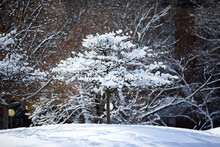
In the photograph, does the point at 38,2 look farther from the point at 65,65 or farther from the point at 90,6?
the point at 65,65

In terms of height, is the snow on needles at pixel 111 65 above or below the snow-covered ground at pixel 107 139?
above

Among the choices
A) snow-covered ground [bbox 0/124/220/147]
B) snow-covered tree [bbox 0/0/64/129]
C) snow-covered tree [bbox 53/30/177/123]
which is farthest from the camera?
snow-covered tree [bbox 0/0/64/129]

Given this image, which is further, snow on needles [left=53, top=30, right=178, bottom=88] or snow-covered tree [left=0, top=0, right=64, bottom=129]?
snow-covered tree [left=0, top=0, right=64, bottom=129]

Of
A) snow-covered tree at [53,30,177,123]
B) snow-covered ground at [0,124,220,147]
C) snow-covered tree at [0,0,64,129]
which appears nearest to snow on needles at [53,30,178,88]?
snow-covered tree at [53,30,177,123]

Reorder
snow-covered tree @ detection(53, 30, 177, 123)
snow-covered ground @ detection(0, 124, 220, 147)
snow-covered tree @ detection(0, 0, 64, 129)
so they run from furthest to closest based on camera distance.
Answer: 1. snow-covered tree @ detection(0, 0, 64, 129)
2. snow-covered tree @ detection(53, 30, 177, 123)
3. snow-covered ground @ detection(0, 124, 220, 147)

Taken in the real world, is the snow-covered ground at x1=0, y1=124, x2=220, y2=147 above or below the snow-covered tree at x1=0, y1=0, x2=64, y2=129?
below

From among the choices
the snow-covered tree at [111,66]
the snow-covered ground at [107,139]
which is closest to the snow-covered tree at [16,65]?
the snow-covered tree at [111,66]

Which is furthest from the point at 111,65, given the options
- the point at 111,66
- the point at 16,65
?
the point at 16,65

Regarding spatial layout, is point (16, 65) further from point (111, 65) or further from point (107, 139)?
point (107, 139)

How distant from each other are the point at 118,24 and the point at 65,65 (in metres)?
6.65

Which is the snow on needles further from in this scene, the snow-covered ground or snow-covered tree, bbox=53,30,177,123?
the snow-covered ground

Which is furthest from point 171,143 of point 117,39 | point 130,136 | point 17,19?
point 17,19

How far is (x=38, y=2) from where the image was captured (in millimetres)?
10367

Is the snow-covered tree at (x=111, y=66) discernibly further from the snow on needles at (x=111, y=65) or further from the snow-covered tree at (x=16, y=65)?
the snow-covered tree at (x=16, y=65)
